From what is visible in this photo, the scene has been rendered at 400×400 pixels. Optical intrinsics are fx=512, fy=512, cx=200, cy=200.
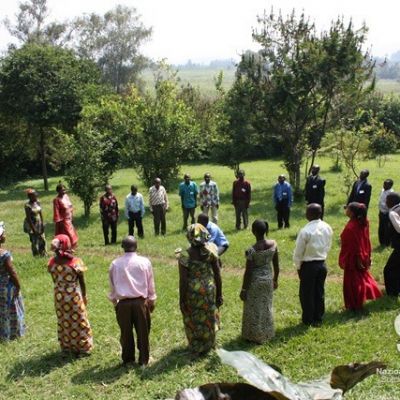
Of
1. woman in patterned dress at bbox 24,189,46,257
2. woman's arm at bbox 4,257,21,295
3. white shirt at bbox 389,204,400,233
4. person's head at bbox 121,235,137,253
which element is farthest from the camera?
woman in patterned dress at bbox 24,189,46,257

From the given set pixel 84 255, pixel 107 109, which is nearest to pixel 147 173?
pixel 107 109

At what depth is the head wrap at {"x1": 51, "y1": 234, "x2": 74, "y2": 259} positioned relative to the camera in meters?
5.96

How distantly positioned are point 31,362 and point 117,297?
64.2 inches

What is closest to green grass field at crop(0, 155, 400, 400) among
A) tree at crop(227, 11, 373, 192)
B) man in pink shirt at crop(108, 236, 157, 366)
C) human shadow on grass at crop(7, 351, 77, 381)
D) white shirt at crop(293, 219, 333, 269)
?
human shadow on grass at crop(7, 351, 77, 381)

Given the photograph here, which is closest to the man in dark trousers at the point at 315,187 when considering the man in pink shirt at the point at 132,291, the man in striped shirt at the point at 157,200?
the man in striped shirt at the point at 157,200

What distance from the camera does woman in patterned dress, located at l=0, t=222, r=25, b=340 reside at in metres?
6.66

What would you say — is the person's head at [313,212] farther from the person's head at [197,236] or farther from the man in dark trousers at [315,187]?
the man in dark trousers at [315,187]

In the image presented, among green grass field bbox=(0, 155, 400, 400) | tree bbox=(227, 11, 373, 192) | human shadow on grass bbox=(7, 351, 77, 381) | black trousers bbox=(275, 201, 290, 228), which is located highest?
tree bbox=(227, 11, 373, 192)

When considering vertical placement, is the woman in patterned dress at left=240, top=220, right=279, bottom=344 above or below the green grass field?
above

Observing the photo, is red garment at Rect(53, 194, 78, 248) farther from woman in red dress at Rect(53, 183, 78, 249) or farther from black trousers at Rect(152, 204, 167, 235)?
black trousers at Rect(152, 204, 167, 235)

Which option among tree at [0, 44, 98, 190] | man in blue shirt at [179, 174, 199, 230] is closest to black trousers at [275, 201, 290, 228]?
man in blue shirt at [179, 174, 199, 230]

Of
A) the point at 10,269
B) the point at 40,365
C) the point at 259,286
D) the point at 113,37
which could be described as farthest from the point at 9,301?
the point at 113,37

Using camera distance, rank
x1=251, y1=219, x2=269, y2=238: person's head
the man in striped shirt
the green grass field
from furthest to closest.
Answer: the man in striped shirt
x1=251, y1=219, x2=269, y2=238: person's head
the green grass field

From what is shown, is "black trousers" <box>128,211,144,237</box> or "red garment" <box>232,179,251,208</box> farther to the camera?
"red garment" <box>232,179,251,208</box>
